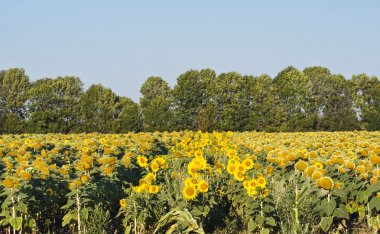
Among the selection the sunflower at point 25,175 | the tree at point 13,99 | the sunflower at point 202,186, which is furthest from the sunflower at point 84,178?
the tree at point 13,99

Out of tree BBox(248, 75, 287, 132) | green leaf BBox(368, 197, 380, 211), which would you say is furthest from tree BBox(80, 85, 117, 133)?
green leaf BBox(368, 197, 380, 211)

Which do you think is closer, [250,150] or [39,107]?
[250,150]

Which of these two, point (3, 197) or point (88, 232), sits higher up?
point (3, 197)

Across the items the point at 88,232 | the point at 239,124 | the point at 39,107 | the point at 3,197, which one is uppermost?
the point at 39,107

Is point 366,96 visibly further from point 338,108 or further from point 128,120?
point 128,120

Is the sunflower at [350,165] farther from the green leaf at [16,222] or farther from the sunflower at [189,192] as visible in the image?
the green leaf at [16,222]

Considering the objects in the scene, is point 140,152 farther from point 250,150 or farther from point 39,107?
point 39,107

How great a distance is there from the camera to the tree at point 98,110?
51.1 m

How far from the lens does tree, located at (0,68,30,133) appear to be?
166ft

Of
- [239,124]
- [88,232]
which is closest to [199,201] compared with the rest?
[88,232]

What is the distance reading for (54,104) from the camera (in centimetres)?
5350

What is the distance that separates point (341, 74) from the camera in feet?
185

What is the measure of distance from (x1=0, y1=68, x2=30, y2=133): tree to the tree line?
95 mm

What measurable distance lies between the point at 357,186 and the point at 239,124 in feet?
140
